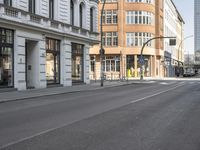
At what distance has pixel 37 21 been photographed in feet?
108

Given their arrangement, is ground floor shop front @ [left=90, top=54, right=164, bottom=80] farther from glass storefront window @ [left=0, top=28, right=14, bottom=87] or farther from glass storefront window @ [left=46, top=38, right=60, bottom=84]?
glass storefront window @ [left=0, top=28, right=14, bottom=87]

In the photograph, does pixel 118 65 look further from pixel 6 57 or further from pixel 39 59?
pixel 6 57

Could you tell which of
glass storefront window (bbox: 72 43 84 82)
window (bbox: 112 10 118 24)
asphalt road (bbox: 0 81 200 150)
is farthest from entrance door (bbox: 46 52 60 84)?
window (bbox: 112 10 118 24)

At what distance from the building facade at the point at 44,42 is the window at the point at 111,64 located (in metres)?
29.8

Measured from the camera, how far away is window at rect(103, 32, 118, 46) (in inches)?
2997

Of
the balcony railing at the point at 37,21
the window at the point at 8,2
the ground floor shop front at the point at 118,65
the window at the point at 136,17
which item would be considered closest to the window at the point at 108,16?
the window at the point at 136,17

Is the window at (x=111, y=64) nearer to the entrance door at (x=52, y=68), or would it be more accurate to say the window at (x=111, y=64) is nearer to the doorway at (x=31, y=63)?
the entrance door at (x=52, y=68)

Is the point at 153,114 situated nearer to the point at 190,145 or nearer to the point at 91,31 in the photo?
the point at 190,145

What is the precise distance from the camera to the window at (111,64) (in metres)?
75.8

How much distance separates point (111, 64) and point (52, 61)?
130 ft

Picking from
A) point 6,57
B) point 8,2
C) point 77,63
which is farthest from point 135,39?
point 6,57

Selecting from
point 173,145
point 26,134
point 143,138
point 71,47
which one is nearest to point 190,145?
point 173,145

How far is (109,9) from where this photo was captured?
3044 inches

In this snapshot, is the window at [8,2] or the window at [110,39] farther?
the window at [110,39]
